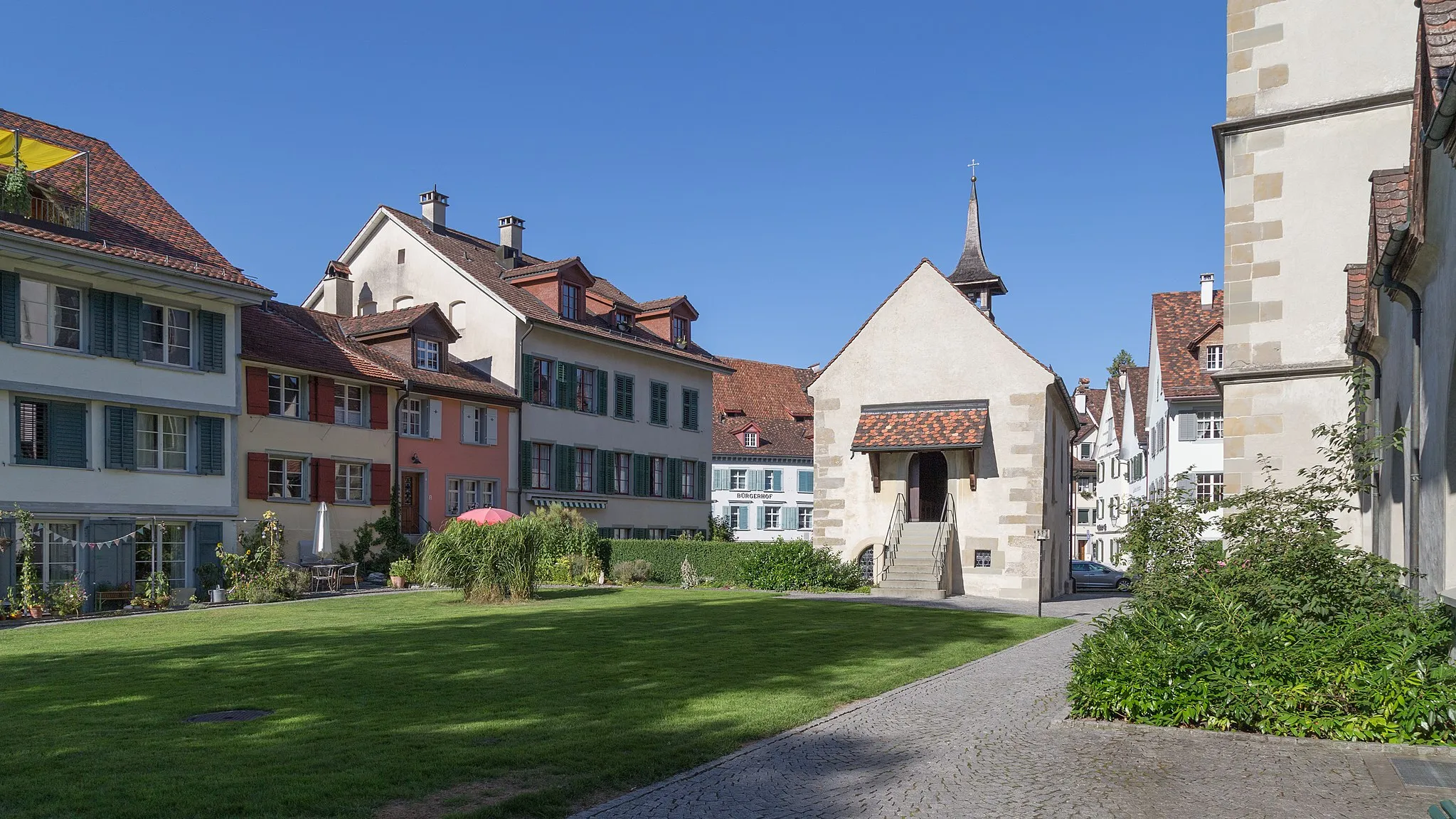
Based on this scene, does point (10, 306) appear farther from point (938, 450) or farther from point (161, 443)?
point (938, 450)

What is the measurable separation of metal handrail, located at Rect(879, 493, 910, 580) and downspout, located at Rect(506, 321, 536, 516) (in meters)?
13.0

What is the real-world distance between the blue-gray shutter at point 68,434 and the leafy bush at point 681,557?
14305 millimetres

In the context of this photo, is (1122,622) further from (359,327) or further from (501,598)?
(359,327)

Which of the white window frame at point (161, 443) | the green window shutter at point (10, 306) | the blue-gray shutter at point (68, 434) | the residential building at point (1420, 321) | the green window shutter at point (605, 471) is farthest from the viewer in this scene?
the green window shutter at point (605, 471)

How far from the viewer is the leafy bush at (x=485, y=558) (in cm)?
2245

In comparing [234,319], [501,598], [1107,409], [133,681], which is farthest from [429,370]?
[1107,409]

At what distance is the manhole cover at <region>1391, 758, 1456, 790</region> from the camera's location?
A: 736cm

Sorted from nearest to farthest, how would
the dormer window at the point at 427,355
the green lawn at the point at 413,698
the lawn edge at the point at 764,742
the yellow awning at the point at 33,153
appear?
the lawn edge at the point at 764,742
the green lawn at the point at 413,698
the yellow awning at the point at 33,153
the dormer window at the point at 427,355

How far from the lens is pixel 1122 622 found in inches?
442

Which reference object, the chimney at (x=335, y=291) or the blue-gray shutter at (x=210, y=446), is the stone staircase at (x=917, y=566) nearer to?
the blue-gray shutter at (x=210, y=446)

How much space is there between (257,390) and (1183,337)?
37025 millimetres

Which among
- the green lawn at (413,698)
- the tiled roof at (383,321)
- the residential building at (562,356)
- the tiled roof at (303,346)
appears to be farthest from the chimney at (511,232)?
the green lawn at (413,698)

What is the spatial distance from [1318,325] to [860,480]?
17.3 meters

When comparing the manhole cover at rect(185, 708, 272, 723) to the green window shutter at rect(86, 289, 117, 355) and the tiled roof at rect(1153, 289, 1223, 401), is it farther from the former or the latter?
the tiled roof at rect(1153, 289, 1223, 401)
